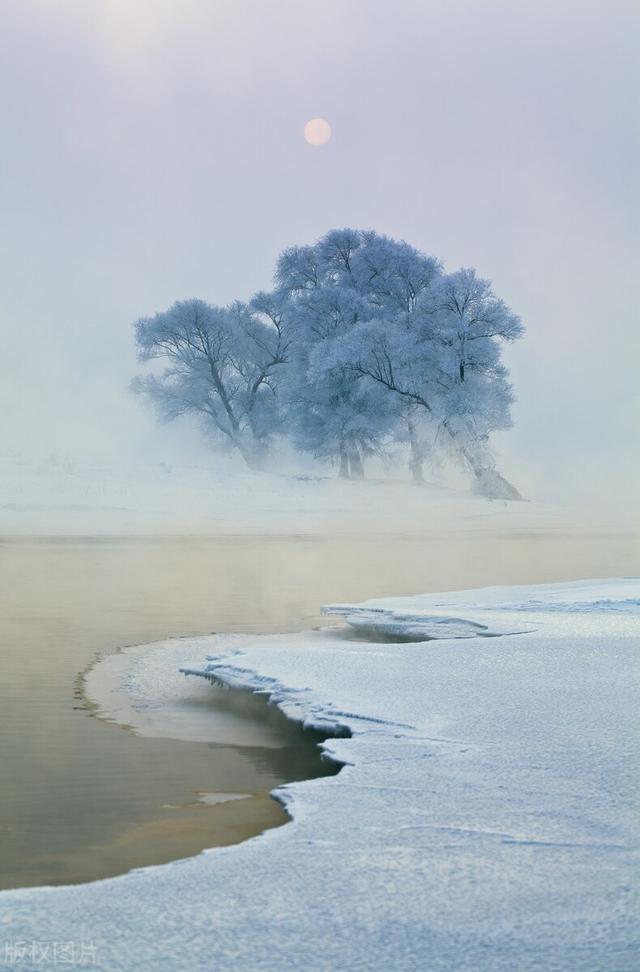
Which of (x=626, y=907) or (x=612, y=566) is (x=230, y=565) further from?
(x=626, y=907)

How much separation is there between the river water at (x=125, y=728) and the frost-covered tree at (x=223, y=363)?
25.0m

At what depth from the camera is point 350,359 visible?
35875 millimetres

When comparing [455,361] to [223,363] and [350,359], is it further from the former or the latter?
[223,363]

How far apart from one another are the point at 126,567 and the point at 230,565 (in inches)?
57.9

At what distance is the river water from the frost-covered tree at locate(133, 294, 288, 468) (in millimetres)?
24977

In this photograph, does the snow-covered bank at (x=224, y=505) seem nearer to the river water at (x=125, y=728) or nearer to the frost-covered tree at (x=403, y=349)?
the frost-covered tree at (x=403, y=349)

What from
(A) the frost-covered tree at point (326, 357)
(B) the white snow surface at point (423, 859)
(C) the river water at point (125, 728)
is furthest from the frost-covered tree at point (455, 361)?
(B) the white snow surface at point (423, 859)

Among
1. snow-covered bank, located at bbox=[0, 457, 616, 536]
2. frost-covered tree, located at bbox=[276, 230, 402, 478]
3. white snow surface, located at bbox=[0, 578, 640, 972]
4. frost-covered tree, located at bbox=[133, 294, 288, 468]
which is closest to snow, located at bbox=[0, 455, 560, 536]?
snow-covered bank, located at bbox=[0, 457, 616, 536]

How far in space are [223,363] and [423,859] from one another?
42.2 meters

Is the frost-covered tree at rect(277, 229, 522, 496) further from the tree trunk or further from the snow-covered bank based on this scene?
the snow-covered bank

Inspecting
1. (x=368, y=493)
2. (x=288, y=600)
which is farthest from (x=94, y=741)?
(x=368, y=493)

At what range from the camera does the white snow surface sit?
8.58ft

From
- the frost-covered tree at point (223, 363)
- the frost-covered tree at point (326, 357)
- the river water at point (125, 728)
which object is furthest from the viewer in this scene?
the frost-covered tree at point (223, 363)

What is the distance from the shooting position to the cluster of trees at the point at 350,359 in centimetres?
3559
